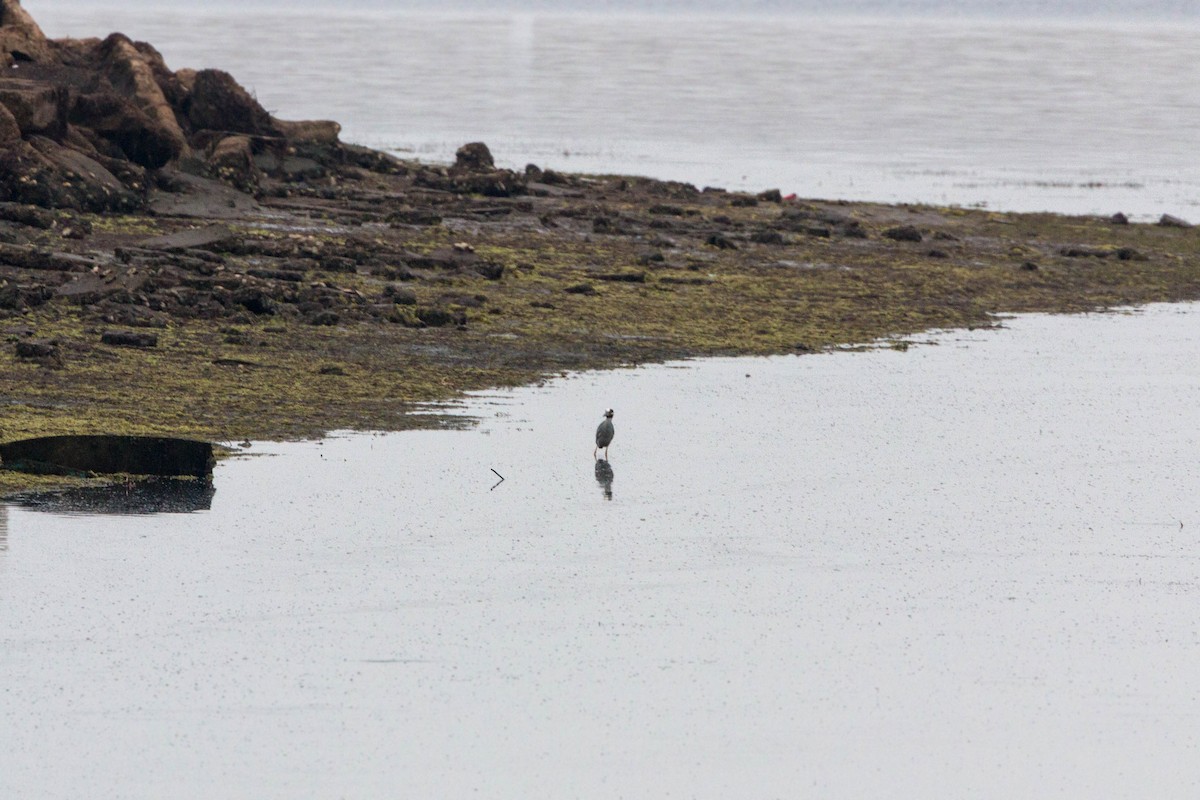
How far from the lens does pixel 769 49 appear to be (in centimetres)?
13588

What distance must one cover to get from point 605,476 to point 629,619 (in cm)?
372

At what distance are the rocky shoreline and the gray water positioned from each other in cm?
1048

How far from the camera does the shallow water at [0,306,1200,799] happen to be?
9453 millimetres

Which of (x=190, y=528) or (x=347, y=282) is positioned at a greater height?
(x=347, y=282)

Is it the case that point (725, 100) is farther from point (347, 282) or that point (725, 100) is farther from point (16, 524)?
point (16, 524)

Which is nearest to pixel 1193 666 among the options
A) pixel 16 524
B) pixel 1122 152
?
pixel 16 524

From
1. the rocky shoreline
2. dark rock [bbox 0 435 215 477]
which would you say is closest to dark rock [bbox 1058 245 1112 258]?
the rocky shoreline

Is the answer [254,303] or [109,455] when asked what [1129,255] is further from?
[109,455]

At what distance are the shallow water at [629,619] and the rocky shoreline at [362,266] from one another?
2087mm

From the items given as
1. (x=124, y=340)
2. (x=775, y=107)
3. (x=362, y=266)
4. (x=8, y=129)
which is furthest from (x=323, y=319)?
(x=775, y=107)

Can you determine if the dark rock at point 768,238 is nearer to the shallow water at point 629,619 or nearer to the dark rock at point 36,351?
the shallow water at point 629,619

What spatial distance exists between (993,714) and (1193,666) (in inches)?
66.7

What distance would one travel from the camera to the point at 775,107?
3000 inches

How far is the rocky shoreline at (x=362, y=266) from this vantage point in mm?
18047
